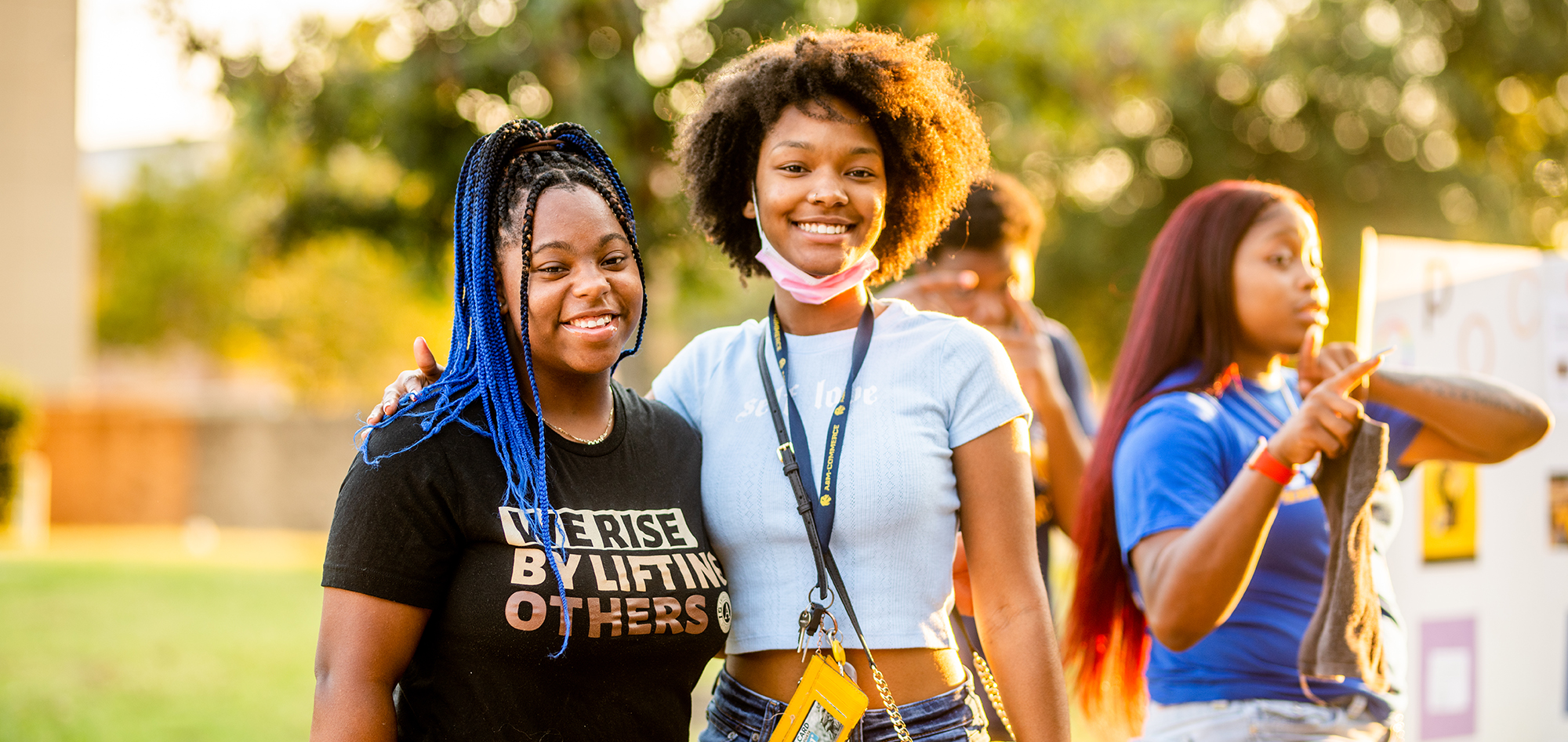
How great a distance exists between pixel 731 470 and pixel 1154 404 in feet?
3.61

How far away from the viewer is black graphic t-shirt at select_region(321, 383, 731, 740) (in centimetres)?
216

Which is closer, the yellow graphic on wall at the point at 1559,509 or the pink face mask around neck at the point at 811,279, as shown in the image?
the pink face mask around neck at the point at 811,279

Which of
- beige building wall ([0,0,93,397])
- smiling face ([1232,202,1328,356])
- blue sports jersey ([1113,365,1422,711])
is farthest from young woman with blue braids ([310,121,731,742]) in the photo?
beige building wall ([0,0,93,397])

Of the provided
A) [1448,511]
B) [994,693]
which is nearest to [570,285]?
[994,693]

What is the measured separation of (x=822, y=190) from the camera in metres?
2.58

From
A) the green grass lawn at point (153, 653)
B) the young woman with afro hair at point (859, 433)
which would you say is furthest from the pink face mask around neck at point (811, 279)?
the green grass lawn at point (153, 653)

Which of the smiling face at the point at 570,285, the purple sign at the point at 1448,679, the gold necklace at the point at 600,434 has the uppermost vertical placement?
the smiling face at the point at 570,285

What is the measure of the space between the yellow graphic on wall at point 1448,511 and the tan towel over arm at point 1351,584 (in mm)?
1595

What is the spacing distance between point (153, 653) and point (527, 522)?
28.9 ft

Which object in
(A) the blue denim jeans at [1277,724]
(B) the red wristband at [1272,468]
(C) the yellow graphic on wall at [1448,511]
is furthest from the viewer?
(C) the yellow graphic on wall at [1448,511]

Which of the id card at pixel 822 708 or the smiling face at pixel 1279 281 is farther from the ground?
the smiling face at pixel 1279 281

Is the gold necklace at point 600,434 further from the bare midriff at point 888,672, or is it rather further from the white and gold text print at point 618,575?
the bare midriff at point 888,672

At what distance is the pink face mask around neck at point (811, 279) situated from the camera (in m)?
2.61

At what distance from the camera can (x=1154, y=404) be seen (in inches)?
116
